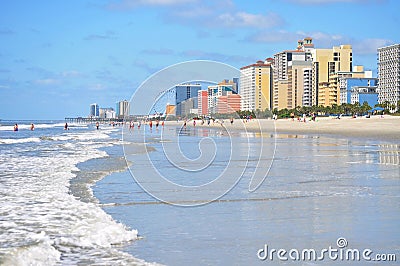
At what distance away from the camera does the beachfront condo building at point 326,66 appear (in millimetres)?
163500

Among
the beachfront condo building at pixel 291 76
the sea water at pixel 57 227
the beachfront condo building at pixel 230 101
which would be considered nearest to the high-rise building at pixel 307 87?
the beachfront condo building at pixel 291 76

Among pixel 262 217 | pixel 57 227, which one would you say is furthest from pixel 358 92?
pixel 57 227

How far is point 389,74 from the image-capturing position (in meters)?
150

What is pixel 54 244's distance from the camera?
6.20 meters

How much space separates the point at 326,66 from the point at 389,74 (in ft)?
76.0

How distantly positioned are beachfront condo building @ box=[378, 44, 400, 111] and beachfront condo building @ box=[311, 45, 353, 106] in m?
13.3

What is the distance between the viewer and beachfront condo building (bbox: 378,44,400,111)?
478 feet

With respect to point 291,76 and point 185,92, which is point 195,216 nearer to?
point 185,92

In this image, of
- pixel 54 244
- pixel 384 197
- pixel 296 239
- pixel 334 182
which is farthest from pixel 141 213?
pixel 334 182

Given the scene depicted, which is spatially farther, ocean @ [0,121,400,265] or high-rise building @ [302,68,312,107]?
high-rise building @ [302,68,312,107]

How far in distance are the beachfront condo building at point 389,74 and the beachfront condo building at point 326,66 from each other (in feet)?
43.8

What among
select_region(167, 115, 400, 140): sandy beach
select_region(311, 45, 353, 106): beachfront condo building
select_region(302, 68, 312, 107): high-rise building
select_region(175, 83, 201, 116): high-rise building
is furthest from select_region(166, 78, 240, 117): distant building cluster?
select_region(302, 68, 312, 107): high-rise building

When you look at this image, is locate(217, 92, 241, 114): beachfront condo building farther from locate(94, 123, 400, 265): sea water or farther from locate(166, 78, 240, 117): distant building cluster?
locate(94, 123, 400, 265): sea water

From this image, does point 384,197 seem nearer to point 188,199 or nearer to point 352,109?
point 188,199
